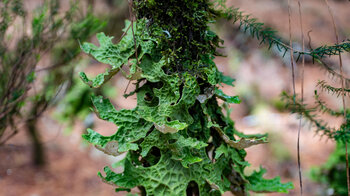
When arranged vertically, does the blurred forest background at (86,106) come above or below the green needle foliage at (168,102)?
above

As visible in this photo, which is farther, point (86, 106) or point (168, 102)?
point (86, 106)

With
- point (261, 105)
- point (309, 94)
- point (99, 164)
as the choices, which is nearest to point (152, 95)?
point (99, 164)

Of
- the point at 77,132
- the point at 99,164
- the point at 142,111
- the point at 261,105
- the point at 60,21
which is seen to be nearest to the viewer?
the point at 142,111

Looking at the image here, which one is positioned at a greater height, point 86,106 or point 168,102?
point 86,106

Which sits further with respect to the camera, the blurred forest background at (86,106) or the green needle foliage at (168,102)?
the blurred forest background at (86,106)

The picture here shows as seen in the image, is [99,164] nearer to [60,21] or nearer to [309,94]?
[60,21]
